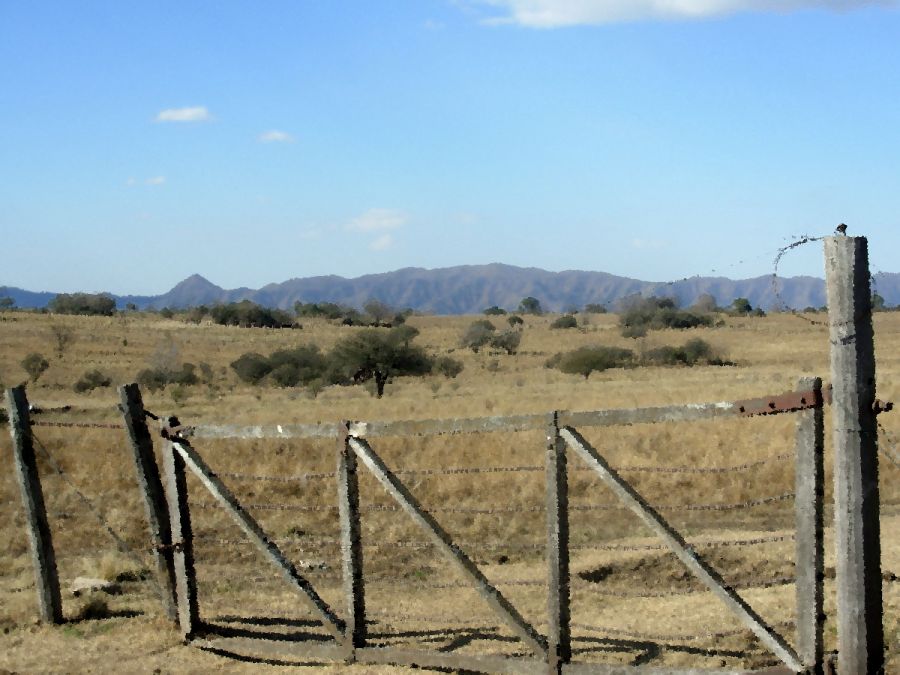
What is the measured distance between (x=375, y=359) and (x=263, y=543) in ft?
103

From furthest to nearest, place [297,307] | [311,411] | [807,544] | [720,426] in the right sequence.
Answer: [297,307] → [311,411] → [720,426] → [807,544]

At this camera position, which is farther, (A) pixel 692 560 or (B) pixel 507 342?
(B) pixel 507 342

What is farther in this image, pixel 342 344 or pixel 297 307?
pixel 297 307

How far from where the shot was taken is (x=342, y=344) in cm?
4038

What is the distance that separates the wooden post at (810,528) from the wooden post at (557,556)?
1374 mm

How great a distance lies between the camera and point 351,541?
6793 millimetres

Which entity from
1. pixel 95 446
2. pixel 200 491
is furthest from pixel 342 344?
pixel 200 491

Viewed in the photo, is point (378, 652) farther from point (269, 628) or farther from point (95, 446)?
point (95, 446)

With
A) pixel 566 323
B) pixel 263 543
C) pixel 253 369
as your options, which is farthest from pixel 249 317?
pixel 263 543

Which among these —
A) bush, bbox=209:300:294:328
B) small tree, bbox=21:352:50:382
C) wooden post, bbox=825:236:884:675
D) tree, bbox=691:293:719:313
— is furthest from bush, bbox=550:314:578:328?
wooden post, bbox=825:236:884:675

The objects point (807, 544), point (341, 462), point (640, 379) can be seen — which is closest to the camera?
point (807, 544)

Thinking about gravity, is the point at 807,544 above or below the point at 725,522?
above

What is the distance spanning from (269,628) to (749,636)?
147 inches

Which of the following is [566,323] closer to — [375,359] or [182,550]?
[375,359]
